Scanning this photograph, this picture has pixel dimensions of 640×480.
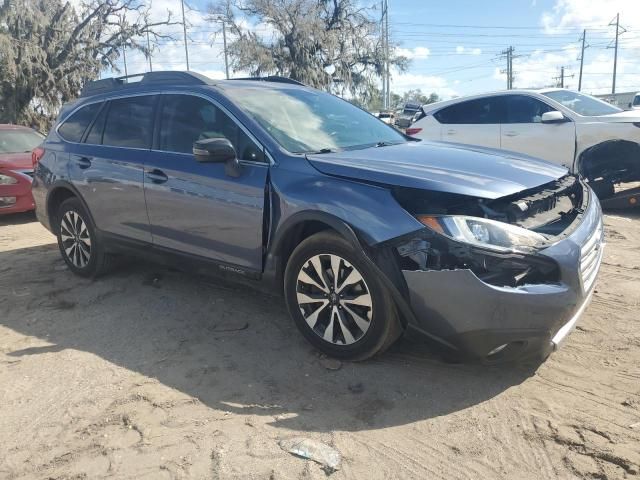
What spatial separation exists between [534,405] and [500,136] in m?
6.44

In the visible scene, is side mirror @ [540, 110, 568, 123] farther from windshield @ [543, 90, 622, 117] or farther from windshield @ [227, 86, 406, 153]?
windshield @ [227, 86, 406, 153]

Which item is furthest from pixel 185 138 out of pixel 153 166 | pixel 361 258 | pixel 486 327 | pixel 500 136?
pixel 500 136

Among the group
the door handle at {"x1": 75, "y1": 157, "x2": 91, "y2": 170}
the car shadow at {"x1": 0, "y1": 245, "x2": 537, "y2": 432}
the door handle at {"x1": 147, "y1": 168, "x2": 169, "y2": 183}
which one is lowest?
the car shadow at {"x1": 0, "y1": 245, "x2": 537, "y2": 432}

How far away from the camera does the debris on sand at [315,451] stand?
2.63 meters

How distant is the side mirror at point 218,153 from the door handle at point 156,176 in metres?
0.65

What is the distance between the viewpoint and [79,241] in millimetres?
5492

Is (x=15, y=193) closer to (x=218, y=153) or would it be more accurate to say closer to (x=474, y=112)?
(x=218, y=153)

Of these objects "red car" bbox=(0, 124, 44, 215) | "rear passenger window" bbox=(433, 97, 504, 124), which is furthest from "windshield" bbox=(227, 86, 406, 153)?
"red car" bbox=(0, 124, 44, 215)

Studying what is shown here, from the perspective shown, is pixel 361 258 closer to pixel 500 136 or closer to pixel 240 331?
pixel 240 331

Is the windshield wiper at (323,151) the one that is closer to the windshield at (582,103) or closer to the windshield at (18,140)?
the windshield at (582,103)

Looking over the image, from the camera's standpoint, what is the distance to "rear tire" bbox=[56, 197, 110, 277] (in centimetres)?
531

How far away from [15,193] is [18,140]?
174 centimetres

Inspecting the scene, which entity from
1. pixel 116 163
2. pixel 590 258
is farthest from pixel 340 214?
pixel 116 163

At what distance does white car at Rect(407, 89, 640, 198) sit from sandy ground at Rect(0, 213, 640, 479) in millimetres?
3632
